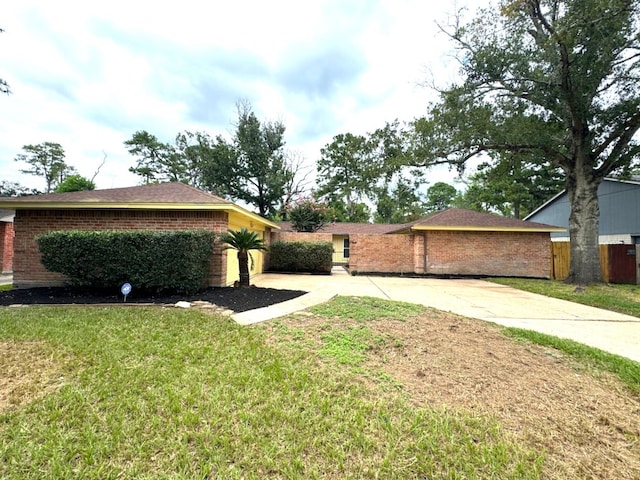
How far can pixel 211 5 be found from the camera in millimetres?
7430

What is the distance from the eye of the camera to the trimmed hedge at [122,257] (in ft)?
20.5

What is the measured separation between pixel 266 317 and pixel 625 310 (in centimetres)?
845

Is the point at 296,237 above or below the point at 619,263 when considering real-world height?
above

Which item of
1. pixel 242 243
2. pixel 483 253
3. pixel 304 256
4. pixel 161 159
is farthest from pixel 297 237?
pixel 161 159

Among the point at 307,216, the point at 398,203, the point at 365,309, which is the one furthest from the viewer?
the point at 398,203

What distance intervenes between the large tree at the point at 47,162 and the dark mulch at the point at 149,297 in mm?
37595

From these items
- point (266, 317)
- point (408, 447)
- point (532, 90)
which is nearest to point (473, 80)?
point (532, 90)

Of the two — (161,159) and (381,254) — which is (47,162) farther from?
(381,254)

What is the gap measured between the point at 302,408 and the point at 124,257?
5.99 meters

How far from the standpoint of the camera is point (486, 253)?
1324cm

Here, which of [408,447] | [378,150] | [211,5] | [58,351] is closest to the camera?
[408,447]

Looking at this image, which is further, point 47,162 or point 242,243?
point 47,162

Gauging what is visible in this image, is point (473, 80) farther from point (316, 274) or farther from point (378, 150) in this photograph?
point (316, 274)

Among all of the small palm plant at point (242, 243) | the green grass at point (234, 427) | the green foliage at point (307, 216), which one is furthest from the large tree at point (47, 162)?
the green grass at point (234, 427)
